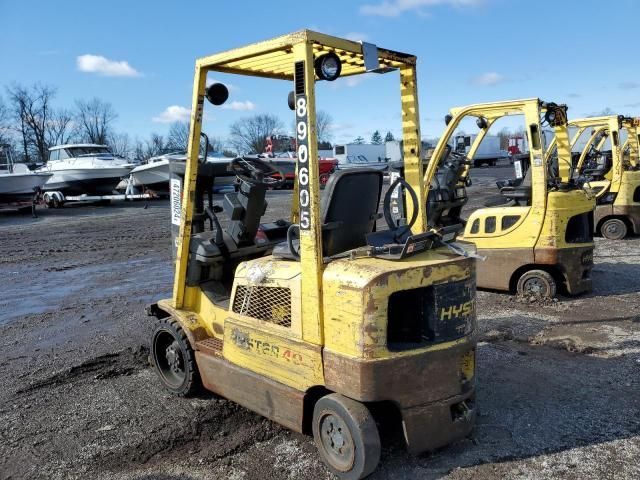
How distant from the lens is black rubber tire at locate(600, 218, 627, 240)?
11289mm

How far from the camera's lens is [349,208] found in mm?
3549

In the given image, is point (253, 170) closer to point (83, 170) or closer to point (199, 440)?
point (199, 440)

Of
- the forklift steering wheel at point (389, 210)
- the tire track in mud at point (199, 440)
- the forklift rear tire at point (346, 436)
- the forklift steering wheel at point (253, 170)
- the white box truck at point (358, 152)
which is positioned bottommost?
the tire track in mud at point (199, 440)

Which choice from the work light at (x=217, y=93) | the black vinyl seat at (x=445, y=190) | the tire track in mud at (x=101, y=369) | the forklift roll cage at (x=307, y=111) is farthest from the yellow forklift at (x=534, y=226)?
the tire track in mud at (x=101, y=369)

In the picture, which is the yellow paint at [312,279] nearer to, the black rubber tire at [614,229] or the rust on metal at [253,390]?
the rust on metal at [253,390]

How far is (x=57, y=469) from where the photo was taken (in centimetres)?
347

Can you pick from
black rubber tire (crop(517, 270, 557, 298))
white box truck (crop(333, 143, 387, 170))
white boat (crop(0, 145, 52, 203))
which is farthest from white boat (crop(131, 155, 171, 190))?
white box truck (crop(333, 143, 387, 170))

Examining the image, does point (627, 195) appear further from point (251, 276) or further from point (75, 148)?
point (75, 148)

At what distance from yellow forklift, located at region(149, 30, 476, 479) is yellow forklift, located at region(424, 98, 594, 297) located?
3.46 m

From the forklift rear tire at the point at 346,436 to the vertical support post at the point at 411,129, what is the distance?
143cm

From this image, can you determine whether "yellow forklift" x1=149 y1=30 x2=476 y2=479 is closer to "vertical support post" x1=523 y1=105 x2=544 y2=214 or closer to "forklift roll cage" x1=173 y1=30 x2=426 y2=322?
"forklift roll cage" x1=173 y1=30 x2=426 y2=322

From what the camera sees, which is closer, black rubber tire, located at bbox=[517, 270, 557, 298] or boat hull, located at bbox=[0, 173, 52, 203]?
black rubber tire, located at bbox=[517, 270, 557, 298]

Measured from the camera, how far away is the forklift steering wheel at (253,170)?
14.0ft

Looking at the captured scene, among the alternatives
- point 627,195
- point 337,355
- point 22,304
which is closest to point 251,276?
point 337,355
